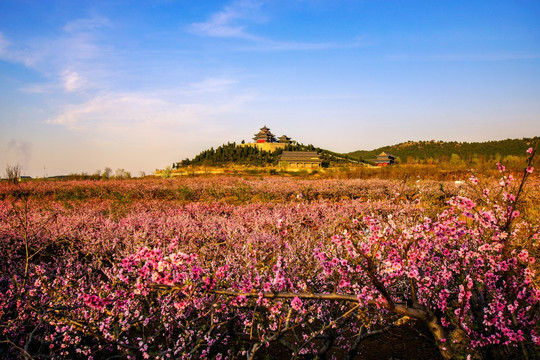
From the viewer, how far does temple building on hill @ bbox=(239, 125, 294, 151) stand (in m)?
89.0

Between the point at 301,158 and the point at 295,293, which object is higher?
the point at 301,158

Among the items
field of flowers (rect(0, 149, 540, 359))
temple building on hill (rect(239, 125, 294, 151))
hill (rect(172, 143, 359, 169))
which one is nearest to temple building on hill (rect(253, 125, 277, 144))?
temple building on hill (rect(239, 125, 294, 151))

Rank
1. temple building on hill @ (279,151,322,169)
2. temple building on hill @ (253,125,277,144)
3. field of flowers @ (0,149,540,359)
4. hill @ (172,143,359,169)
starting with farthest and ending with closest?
temple building on hill @ (253,125,277,144) → temple building on hill @ (279,151,322,169) → hill @ (172,143,359,169) → field of flowers @ (0,149,540,359)

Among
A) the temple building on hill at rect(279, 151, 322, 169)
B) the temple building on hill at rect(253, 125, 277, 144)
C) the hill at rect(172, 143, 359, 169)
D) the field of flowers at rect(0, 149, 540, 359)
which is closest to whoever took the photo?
the field of flowers at rect(0, 149, 540, 359)

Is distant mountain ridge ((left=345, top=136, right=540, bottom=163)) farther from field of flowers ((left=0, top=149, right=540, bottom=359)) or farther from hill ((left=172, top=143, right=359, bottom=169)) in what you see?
field of flowers ((left=0, top=149, right=540, bottom=359))

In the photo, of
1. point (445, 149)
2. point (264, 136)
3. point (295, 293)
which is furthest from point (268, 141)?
point (295, 293)

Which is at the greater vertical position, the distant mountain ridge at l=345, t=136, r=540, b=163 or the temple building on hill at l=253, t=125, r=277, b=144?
the temple building on hill at l=253, t=125, r=277, b=144

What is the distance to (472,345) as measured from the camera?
2.90 meters

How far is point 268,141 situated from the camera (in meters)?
96.8

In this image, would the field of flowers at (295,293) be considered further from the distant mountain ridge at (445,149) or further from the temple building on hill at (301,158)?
the distant mountain ridge at (445,149)

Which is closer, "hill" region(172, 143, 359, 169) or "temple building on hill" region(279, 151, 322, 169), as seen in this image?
"hill" region(172, 143, 359, 169)

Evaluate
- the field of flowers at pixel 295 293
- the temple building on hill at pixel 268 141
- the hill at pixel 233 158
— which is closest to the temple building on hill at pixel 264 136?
the temple building on hill at pixel 268 141

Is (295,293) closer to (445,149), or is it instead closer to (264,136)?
(264,136)

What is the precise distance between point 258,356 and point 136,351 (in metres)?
1.32
